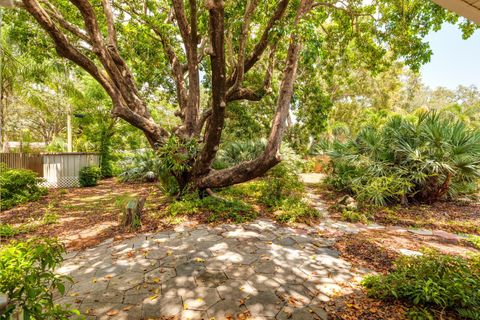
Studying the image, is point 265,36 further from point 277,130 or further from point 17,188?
point 17,188

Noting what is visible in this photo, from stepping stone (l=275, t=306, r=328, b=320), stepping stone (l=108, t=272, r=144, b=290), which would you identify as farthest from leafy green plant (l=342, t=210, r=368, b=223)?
stepping stone (l=108, t=272, r=144, b=290)

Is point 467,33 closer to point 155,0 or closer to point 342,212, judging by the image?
point 342,212

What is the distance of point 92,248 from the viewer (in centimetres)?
445

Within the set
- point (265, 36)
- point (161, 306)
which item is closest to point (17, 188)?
point (161, 306)

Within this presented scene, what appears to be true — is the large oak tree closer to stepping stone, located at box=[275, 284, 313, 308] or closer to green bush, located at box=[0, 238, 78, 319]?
stepping stone, located at box=[275, 284, 313, 308]

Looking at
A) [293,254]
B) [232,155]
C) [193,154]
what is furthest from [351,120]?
[293,254]

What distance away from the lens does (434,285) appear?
2.86m

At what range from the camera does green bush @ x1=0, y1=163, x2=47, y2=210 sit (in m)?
7.29

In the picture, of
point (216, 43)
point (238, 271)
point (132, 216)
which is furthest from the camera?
point (132, 216)

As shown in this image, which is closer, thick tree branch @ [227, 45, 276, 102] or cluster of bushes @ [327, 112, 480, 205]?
cluster of bushes @ [327, 112, 480, 205]

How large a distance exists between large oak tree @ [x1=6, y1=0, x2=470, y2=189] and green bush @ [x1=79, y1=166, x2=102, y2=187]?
16.2ft

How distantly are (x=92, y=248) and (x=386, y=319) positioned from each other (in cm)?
457

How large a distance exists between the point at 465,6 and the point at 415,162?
19.4ft

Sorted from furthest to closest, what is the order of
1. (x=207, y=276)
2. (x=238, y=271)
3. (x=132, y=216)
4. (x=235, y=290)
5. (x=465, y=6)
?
1. (x=132, y=216)
2. (x=238, y=271)
3. (x=207, y=276)
4. (x=235, y=290)
5. (x=465, y=6)
